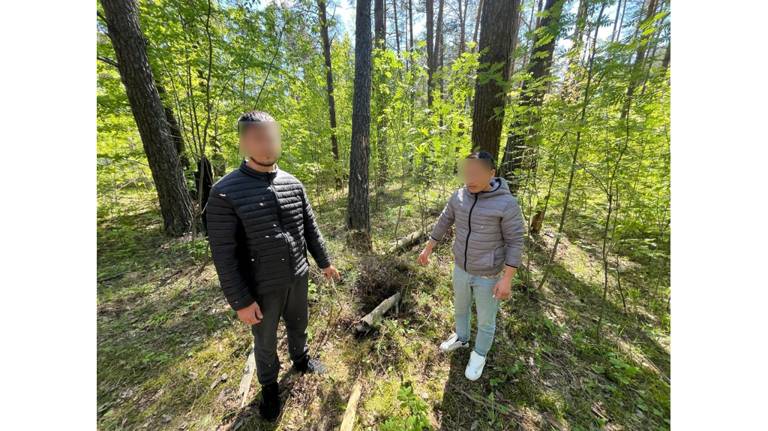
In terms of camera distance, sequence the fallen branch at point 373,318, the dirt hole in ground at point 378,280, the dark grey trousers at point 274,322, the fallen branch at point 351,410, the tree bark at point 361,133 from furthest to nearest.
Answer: the tree bark at point 361,133 → the dirt hole in ground at point 378,280 → the fallen branch at point 373,318 → the fallen branch at point 351,410 → the dark grey trousers at point 274,322

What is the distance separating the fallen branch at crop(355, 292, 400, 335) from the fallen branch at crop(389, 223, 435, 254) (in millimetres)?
1262

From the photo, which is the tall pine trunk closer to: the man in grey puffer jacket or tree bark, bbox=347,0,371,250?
tree bark, bbox=347,0,371,250

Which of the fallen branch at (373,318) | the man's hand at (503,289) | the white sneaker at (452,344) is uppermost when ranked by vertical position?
the man's hand at (503,289)

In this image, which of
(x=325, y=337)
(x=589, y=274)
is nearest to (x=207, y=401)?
(x=325, y=337)

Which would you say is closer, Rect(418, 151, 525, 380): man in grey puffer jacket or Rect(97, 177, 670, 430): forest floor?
Rect(418, 151, 525, 380): man in grey puffer jacket

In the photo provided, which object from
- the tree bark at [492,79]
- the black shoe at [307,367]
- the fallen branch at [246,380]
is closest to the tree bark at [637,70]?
the tree bark at [492,79]

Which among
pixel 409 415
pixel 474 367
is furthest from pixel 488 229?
pixel 409 415

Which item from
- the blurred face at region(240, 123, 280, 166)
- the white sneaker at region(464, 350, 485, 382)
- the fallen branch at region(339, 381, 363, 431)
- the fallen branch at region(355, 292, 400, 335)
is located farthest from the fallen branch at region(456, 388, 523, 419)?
the blurred face at region(240, 123, 280, 166)

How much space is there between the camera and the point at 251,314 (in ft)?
5.32

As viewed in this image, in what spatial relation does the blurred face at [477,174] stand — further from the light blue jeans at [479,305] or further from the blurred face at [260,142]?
the blurred face at [260,142]

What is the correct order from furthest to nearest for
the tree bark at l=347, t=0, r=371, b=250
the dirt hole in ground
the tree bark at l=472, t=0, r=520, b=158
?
the tree bark at l=347, t=0, r=371, b=250, the tree bark at l=472, t=0, r=520, b=158, the dirt hole in ground

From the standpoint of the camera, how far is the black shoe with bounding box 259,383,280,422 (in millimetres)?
1926

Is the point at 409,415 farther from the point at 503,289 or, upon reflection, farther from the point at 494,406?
the point at 503,289

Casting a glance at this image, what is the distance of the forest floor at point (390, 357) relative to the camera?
2.00 m
